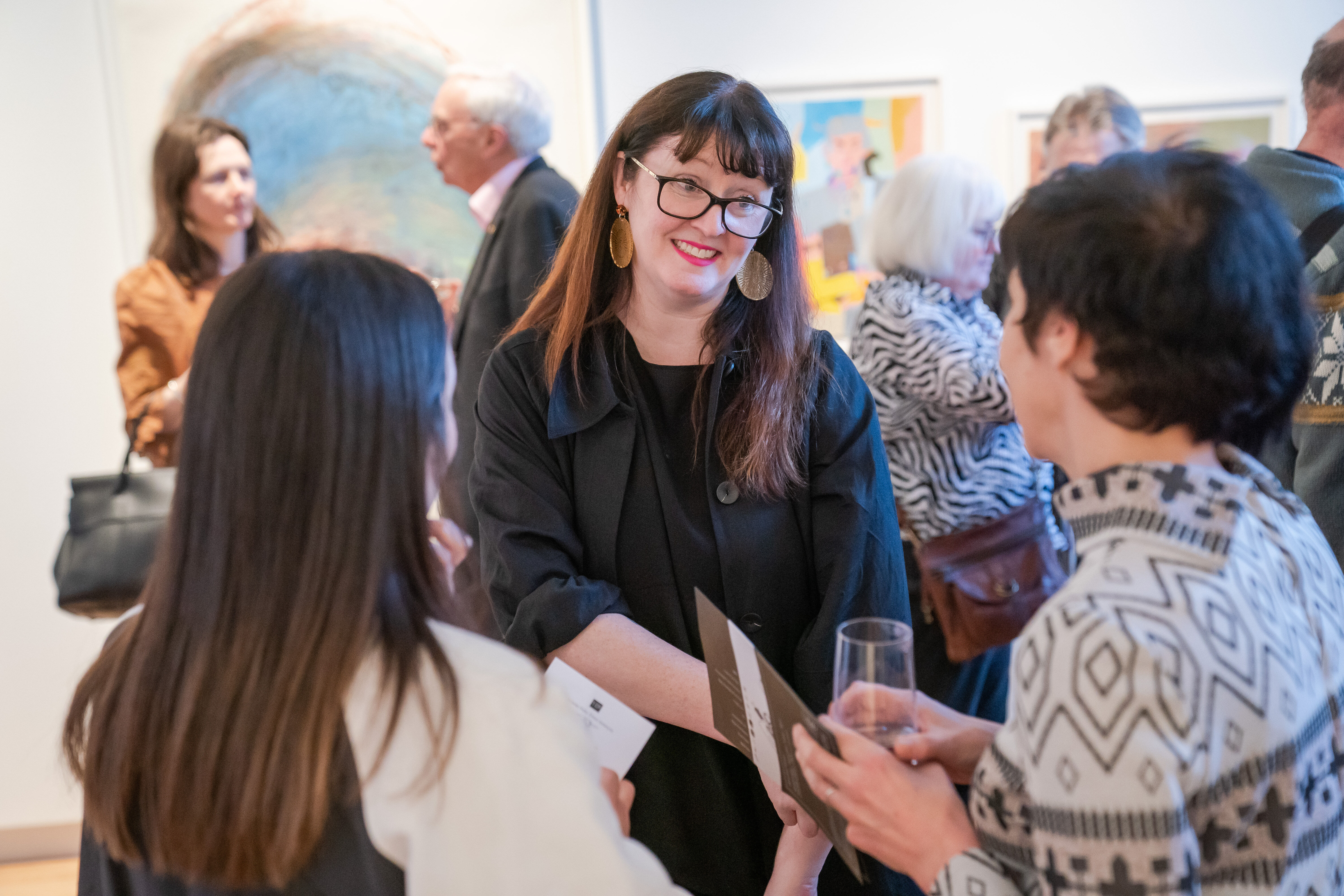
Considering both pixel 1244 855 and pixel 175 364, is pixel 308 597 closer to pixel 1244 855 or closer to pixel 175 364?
pixel 1244 855

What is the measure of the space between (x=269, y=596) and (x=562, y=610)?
65 cm

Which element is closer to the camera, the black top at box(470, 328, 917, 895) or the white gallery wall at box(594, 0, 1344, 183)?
the black top at box(470, 328, 917, 895)

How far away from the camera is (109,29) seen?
327cm

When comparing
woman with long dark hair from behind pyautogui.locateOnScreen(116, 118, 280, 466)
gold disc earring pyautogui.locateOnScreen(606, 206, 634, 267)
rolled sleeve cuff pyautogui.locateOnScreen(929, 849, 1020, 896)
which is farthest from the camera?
woman with long dark hair from behind pyautogui.locateOnScreen(116, 118, 280, 466)

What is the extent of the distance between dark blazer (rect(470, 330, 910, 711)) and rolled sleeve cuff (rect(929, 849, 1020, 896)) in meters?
0.62

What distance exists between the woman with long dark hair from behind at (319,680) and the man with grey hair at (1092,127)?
291cm

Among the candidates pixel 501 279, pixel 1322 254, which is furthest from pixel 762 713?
pixel 501 279

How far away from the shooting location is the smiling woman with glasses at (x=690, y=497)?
1573mm

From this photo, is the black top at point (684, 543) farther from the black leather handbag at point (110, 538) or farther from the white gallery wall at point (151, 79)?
the white gallery wall at point (151, 79)

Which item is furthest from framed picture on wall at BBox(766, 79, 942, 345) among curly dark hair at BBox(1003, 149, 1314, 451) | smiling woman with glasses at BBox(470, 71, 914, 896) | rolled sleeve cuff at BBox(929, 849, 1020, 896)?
rolled sleeve cuff at BBox(929, 849, 1020, 896)

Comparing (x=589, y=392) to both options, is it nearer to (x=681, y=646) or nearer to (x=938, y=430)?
(x=681, y=646)

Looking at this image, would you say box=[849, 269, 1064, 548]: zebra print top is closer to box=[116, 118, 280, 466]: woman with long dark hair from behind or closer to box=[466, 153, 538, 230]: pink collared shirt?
box=[466, 153, 538, 230]: pink collared shirt

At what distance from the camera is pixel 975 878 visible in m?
0.97

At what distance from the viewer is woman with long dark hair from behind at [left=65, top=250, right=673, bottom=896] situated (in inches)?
34.9
